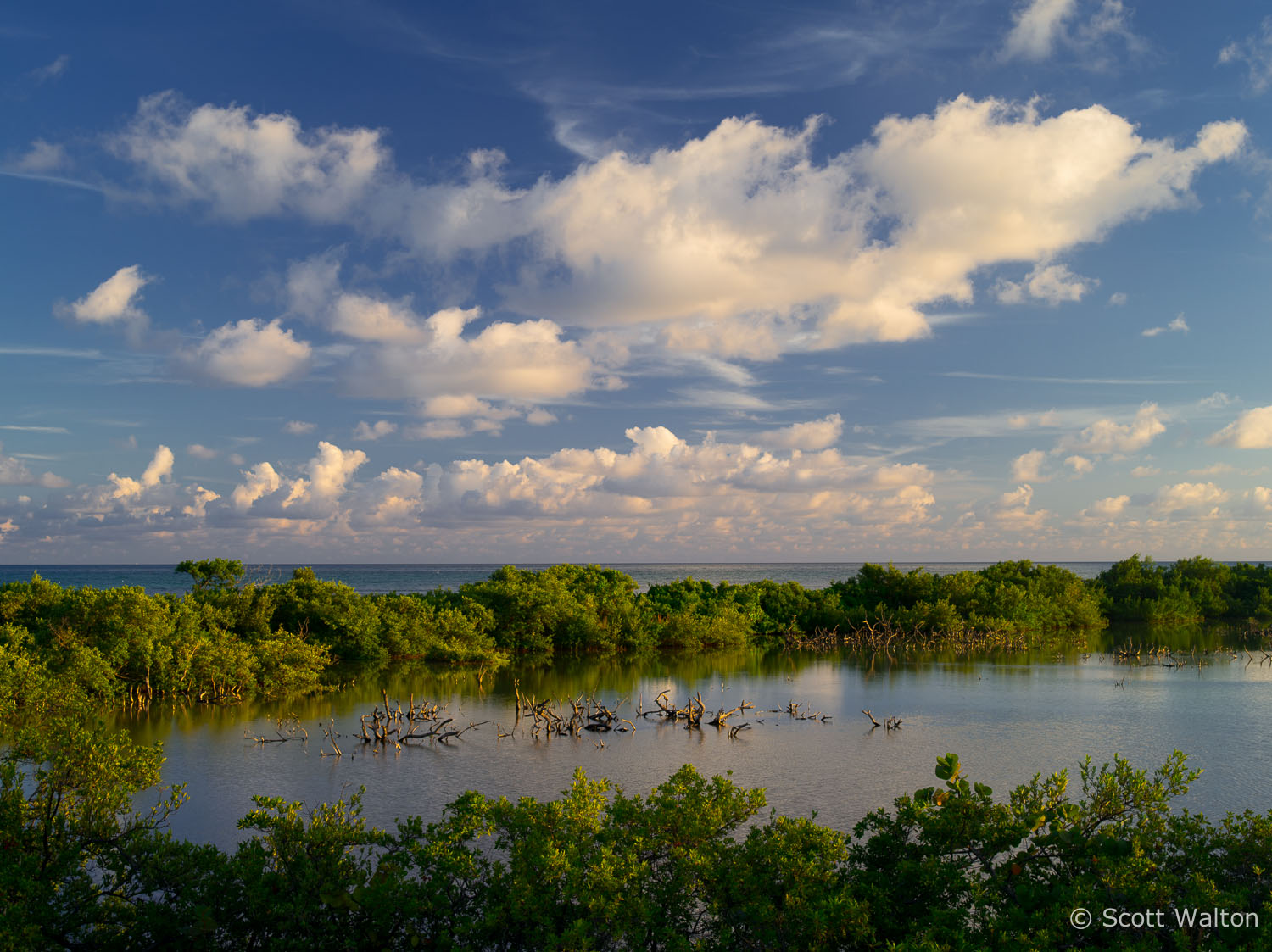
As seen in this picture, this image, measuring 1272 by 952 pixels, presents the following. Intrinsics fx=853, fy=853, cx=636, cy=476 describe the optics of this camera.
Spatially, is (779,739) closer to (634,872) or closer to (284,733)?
(284,733)

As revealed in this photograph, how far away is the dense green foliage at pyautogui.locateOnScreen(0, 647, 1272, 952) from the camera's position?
9492mm

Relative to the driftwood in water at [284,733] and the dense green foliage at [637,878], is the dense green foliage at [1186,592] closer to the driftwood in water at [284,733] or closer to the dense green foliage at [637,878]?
the driftwood in water at [284,733]

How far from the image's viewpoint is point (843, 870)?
433 inches

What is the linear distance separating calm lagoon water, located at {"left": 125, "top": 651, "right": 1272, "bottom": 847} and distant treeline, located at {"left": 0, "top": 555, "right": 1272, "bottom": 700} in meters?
2.47

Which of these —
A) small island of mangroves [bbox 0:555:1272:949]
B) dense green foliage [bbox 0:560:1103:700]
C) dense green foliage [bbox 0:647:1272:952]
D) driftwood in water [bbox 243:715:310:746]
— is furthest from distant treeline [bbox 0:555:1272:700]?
dense green foliage [bbox 0:647:1272:952]

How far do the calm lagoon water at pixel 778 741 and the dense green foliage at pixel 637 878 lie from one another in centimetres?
723

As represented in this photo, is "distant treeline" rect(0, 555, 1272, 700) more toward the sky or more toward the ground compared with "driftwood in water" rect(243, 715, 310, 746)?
more toward the sky

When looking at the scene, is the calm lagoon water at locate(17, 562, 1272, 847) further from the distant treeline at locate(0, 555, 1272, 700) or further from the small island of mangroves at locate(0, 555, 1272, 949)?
the small island of mangroves at locate(0, 555, 1272, 949)

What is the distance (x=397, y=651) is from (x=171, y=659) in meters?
15.2

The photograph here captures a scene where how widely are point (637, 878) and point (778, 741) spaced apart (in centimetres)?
1791

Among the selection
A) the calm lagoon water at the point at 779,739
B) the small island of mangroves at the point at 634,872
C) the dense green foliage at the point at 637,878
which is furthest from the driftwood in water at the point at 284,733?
the dense green foliage at the point at 637,878

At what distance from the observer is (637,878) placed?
10594 mm

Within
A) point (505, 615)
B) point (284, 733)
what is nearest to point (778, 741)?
point (284, 733)

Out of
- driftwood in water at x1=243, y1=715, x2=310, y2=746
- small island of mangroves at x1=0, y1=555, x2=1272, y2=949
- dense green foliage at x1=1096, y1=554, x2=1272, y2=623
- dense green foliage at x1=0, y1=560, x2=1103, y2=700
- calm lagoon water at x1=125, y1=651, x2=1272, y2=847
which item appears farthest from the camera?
dense green foliage at x1=1096, y1=554, x2=1272, y2=623
